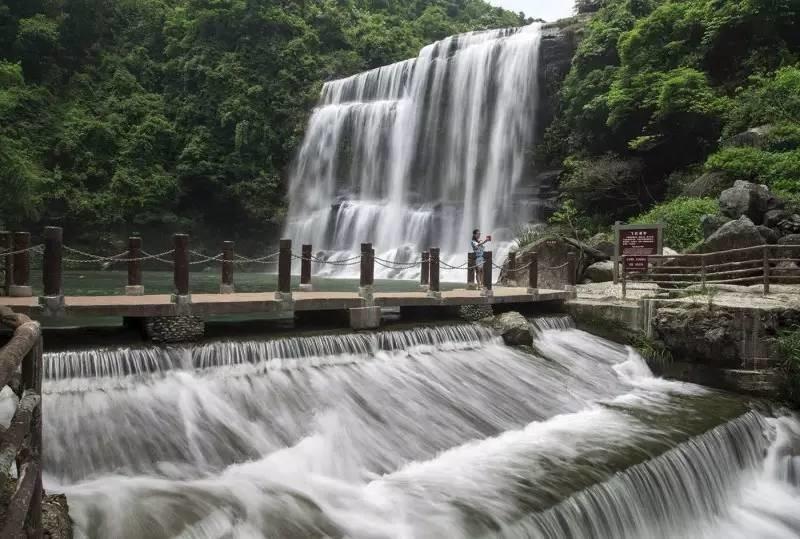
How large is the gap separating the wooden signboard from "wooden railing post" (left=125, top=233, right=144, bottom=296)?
1030 cm

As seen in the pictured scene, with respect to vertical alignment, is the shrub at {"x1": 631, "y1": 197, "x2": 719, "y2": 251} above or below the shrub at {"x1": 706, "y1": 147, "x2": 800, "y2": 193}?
below

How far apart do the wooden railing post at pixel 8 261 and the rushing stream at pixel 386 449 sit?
119 inches

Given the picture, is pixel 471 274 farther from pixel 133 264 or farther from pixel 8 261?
pixel 8 261

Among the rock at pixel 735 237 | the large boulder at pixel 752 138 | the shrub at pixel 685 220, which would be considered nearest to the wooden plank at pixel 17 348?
the rock at pixel 735 237

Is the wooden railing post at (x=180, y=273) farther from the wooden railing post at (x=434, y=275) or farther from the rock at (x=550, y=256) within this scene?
the rock at (x=550, y=256)

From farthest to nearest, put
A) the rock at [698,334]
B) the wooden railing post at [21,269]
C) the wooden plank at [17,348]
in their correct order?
the rock at [698,334], the wooden railing post at [21,269], the wooden plank at [17,348]

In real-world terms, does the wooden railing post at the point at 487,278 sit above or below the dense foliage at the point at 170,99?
below

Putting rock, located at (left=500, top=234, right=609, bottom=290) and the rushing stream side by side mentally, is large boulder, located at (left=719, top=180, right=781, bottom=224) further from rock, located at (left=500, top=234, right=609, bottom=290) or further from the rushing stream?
the rushing stream

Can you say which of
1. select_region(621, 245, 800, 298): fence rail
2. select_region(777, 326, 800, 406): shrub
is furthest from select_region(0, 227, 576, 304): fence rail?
select_region(777, 326, 800, 406): shrub

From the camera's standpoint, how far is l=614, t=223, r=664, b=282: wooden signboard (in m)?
13.6

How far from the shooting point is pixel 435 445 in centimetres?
704

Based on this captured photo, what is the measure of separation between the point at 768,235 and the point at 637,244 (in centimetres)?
292

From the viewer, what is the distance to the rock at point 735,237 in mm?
12742

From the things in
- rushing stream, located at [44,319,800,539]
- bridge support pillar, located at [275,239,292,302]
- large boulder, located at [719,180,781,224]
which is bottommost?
rushing stream, located at [44,319,800,539]
